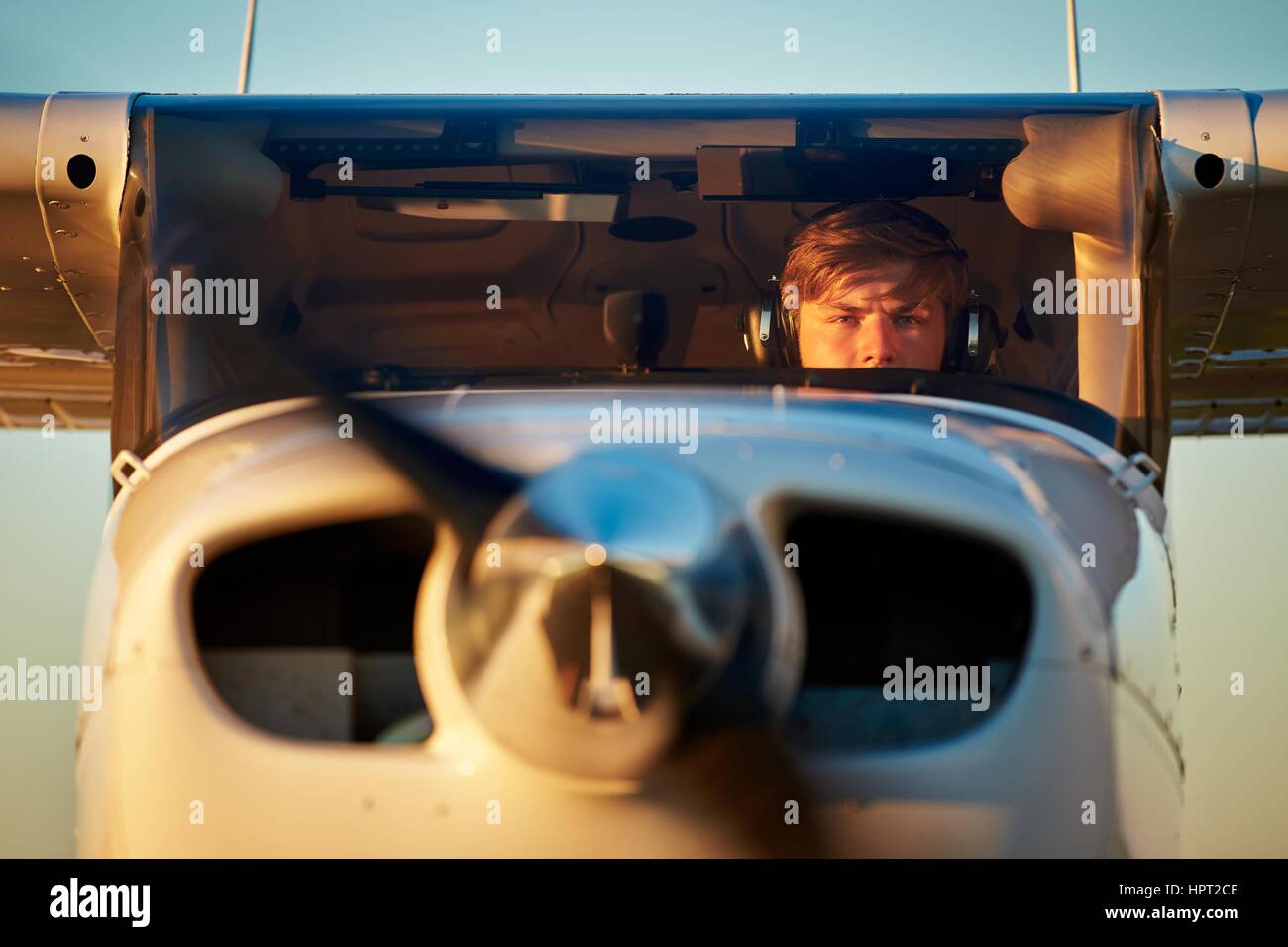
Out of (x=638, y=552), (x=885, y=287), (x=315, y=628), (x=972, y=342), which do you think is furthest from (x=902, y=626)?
(x=885, y=287)

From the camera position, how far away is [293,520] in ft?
8.16

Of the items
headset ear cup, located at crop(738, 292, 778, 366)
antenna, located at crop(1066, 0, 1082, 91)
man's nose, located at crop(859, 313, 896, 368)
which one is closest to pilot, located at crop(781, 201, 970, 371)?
man's nose, located at crop(859, 313, 896, 368)

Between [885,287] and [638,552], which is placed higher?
[885,287]

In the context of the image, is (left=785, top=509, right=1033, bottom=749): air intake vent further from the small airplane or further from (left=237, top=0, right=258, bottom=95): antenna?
(left=237, top=0, right=258, bottom=95): antenna

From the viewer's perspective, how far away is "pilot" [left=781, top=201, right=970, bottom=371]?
153 inches

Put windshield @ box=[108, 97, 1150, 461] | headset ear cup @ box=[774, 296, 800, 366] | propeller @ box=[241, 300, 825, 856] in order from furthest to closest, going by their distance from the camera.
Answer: headset ear cup @ box=[774, 296, 800, 366]
windshield @ box=[108, 97, 1150, 461]
propeller @ box=[241, 300, 825, 856]

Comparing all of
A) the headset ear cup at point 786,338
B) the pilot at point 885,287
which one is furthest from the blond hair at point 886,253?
the headset ear cup at point 786,338

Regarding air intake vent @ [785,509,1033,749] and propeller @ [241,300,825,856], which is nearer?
propeller @ [241,300,825,856]

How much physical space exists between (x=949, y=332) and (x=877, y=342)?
17 centimetres

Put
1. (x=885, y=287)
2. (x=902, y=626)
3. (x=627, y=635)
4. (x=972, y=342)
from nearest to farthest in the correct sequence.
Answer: (x=627, y=635) < (x=902, y=626) < (x=972, y=342) < (x=885, y=287)

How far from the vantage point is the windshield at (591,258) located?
337 cm

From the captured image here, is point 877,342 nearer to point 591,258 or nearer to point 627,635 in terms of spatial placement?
point 591,258

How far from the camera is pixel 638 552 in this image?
2059mm

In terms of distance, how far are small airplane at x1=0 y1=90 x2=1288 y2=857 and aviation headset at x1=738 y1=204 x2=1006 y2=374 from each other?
0.01 metres
